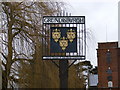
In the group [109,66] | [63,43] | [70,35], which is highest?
[70,35]

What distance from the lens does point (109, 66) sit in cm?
4238

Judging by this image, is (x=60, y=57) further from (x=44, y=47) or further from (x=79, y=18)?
(x=44, y=47)

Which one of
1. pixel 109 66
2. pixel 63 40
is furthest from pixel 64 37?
pixel 109 66

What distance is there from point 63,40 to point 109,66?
32690 millimetres

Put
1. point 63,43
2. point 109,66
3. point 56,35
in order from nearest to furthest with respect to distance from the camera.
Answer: point 63,43 < point 56,35 < point 109,66

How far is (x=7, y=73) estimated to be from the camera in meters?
12.7

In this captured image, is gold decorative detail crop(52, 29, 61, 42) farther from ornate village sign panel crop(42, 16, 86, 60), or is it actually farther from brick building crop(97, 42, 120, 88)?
brick building crop(97, 42, 120, 88)

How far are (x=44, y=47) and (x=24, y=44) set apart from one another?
0.80 metres

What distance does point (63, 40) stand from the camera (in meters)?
10.3

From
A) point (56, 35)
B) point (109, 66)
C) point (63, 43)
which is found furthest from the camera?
point (109, 66)

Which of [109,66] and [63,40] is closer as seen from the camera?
[63,40]

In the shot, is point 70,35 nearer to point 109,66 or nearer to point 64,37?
point 64,37

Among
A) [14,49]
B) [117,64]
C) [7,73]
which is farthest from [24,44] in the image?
[117,64]

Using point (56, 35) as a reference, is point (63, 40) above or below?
below
